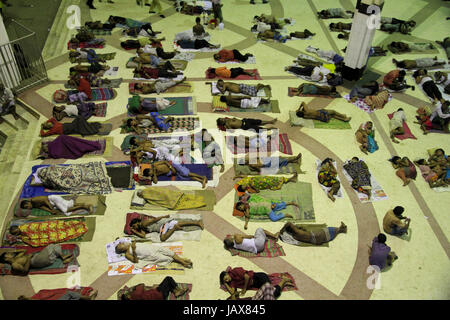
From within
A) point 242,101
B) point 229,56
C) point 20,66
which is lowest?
point 242,101

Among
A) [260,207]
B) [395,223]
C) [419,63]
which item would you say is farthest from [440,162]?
[419,63]

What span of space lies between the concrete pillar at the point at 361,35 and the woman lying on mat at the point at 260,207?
21.7 feet

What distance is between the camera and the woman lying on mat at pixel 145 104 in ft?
40.0

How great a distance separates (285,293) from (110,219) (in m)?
4.33

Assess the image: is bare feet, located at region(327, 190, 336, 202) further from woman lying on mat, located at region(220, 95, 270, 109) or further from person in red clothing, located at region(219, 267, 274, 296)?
woman lying on mat, located at region(220, 95, 270, 109)

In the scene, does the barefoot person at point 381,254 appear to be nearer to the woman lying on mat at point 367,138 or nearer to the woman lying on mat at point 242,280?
the woman lying on mat at point 242,280

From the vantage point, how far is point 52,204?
31.0 feet

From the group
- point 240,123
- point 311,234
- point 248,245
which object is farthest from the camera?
point 240,123

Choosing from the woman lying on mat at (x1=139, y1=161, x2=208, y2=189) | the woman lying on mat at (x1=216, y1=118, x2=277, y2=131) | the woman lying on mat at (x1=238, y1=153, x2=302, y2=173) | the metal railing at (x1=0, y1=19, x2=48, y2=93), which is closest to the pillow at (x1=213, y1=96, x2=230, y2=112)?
the woman lying on mat at (x1=216, y1=118, x2=277, y2=131)

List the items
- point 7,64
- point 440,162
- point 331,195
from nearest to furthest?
point 331,195 → point 440,162 → point 7,64

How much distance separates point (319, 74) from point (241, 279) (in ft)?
27.4

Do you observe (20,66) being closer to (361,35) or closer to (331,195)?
(331,195)

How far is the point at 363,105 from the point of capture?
13.0m

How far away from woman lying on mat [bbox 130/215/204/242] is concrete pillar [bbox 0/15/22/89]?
742cm
